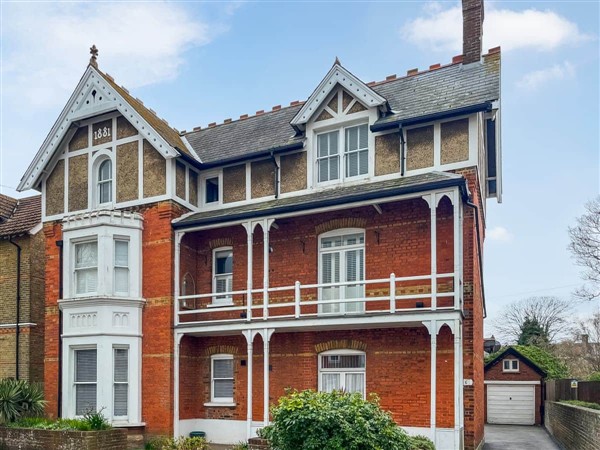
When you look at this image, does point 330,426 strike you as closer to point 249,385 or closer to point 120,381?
point 249,385

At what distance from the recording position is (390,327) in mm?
16406

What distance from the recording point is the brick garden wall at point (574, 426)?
14.8 metres

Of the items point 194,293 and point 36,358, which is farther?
point 36,358

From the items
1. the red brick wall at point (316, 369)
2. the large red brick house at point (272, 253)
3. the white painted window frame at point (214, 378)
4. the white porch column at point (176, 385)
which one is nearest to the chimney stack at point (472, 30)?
the large red brick house at point (272, 253)

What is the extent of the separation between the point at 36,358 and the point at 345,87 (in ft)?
47.8

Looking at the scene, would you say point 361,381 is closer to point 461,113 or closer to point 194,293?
point 194,293

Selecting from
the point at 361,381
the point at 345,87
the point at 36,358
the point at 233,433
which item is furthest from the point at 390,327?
the point at 36,358

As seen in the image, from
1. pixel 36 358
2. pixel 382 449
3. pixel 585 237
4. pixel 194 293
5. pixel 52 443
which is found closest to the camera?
pixel 382 449

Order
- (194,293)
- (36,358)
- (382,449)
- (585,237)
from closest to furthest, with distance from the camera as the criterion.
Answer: (382,449) → (194,293) → (36,358) → (585,237)

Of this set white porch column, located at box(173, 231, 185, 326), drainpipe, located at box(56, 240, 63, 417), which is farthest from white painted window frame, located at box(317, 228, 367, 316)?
drainpipe, located at box(56, 240, 63, 417)

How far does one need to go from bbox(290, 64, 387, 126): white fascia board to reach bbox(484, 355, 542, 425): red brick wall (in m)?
20.3

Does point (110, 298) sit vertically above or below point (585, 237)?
below

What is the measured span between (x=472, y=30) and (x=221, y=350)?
12.6 metres

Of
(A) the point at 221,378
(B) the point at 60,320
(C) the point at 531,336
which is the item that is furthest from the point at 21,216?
(C) the point at 531,336
